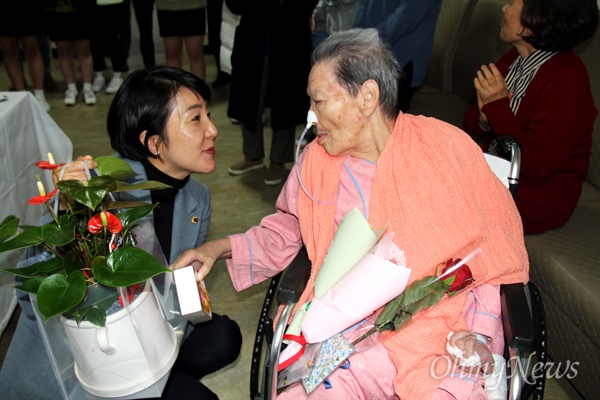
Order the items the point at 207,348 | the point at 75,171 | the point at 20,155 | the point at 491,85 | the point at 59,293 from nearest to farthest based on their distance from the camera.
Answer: the point at 59,293 → the point at 75,171 → the point at 207,348 → the point at 491,85 → the point at 20,155

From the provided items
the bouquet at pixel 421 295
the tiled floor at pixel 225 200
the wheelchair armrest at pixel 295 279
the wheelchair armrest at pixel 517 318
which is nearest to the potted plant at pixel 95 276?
the wheelchair armrest at pixel 295 279

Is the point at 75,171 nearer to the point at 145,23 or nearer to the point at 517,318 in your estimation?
the point at 517,318

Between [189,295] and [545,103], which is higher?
[545,103]

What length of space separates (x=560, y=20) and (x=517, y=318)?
42.3 inches

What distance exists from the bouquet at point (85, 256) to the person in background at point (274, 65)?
190 centimetres

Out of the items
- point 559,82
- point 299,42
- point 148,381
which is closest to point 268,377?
point 148,381

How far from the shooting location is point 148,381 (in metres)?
1.09

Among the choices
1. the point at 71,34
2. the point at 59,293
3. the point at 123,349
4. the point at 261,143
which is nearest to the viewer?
the point at 59,293

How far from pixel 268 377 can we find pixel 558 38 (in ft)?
4.72

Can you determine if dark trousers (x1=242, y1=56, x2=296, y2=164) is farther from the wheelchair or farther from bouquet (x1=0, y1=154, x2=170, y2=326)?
bouquet (x1=0, y1=154, x2=170, y2=326)

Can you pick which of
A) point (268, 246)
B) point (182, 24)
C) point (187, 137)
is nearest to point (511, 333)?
point (268, 246)

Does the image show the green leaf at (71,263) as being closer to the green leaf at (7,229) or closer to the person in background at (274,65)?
the green leaf at (7,229)

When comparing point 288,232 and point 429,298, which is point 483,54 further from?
point 429,298

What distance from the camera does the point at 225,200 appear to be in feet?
10.5
